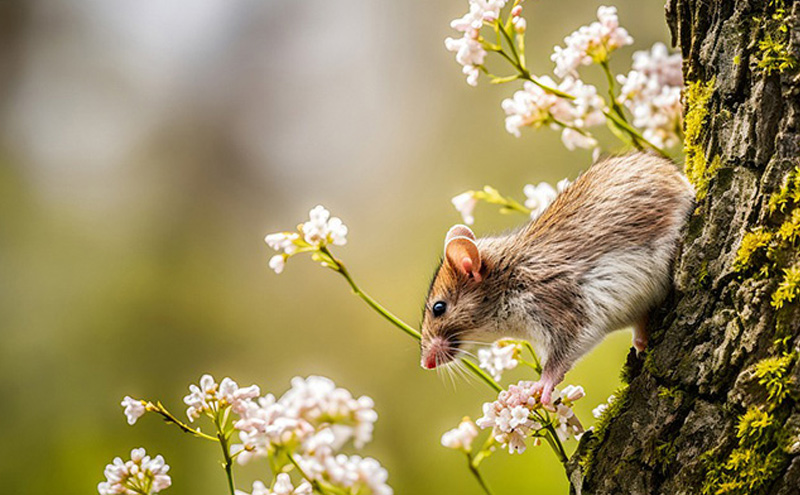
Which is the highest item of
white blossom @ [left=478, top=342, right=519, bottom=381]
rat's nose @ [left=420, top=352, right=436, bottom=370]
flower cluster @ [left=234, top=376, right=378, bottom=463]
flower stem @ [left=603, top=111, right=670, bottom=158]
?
flower stem @ [left=603, top=111, right=670, bottom=158]

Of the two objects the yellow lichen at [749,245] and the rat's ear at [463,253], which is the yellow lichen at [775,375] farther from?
the rat's ear at [463,253]

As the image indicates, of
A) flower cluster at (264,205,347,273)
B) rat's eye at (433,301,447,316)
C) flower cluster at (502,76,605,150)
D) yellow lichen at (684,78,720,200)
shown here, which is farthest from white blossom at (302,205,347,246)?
yellow lichen at (684,78,720,200)

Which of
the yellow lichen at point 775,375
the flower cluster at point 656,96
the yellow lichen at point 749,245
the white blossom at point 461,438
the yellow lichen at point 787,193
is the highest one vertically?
the flower cluster at point 656,96

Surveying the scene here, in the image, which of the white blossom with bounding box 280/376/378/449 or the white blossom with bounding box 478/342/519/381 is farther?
the white blossom with bounding box 478/342/519/381

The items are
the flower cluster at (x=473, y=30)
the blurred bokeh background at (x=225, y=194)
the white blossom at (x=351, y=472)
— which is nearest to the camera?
the white blossom at (x=351, y=472)

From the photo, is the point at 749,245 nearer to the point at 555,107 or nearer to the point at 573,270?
the point at 573,270

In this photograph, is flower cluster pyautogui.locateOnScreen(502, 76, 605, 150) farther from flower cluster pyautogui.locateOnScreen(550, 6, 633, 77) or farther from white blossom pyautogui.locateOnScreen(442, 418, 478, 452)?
white blossom pyautogui.locateOnScreen(442, 418, 478, 452)

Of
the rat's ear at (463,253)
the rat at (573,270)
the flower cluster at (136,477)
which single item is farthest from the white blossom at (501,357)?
the flower cluster at (136,477)
